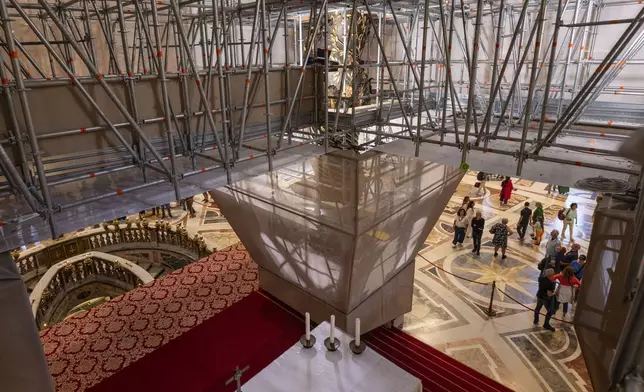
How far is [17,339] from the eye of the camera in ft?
10.1

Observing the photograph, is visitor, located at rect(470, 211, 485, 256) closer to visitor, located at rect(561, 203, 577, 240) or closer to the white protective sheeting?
visitor, located at rect(561, 203, 577, 240)

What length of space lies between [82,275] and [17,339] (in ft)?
22.4

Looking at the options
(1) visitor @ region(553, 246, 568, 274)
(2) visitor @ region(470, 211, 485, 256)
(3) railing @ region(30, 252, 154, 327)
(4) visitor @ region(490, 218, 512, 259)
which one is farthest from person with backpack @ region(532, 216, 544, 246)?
(3) railing @ region(30, 252, 154, 327)

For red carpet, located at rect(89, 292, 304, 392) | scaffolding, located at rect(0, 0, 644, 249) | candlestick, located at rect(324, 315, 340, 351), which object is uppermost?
scaffolding, located at rect(0, 0, 644, 249)

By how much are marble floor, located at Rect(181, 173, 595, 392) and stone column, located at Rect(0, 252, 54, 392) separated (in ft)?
18.4

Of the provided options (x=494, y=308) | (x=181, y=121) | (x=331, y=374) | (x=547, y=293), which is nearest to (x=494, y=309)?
(x=494, y=308)

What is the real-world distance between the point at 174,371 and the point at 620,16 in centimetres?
1117

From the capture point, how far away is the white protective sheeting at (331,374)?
13.3 feet

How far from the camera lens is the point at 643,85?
29.3ft

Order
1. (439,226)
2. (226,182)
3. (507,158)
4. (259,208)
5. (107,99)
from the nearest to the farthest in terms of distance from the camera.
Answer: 1. (107,99)
2. (226,182)
3. (507,158)
4. (259,208)
5. (439,226)

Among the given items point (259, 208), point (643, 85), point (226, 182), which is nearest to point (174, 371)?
point (259, 208)

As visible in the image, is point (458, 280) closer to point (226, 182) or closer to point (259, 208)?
point (259, 208)

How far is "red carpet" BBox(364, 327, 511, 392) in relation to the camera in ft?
19.0

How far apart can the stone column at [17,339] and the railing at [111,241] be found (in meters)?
6.66
